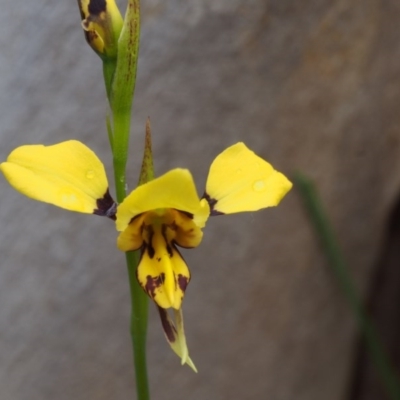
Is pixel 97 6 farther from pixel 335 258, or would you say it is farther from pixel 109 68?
pixel 335 258

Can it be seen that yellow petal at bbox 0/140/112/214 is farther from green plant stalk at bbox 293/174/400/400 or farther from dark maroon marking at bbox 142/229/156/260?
green plant stalk at bbox 293/174/400/400

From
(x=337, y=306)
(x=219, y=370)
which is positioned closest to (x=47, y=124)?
(x=219, y=370)

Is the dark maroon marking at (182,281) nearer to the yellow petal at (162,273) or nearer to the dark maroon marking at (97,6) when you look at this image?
the yellow petal at (162,273)

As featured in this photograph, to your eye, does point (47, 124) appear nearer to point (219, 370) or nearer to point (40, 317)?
point (40, 317)

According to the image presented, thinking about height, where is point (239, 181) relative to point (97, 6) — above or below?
below

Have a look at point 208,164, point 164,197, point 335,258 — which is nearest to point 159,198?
point 164,197

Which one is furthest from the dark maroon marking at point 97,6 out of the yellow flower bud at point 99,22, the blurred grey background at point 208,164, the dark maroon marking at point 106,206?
the blurred grey background at point 208,164

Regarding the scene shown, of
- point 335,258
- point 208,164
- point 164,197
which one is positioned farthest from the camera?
point 335,258
